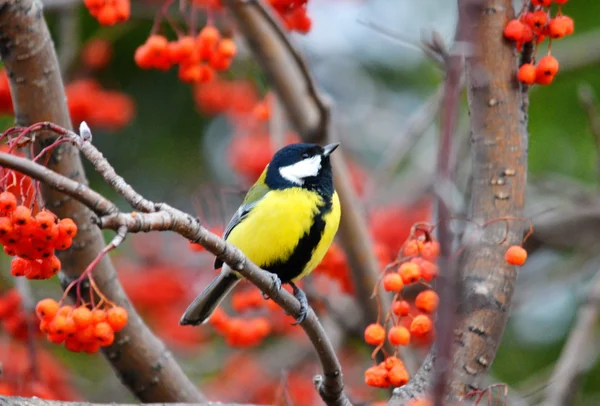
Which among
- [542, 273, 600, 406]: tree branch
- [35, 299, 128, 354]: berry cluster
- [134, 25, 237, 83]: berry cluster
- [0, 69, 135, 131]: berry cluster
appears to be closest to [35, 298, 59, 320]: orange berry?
[35, 299, 128, 354]: berry cluster

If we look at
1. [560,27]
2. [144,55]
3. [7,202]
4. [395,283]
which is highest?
[144,55]

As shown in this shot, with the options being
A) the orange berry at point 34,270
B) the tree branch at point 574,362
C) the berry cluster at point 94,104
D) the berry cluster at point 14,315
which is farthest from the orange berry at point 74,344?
the berry cluster at point 94,104

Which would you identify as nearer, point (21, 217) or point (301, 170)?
point (21, 217)

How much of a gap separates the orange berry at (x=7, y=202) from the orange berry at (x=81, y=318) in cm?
43

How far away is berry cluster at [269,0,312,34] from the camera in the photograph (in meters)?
2.97

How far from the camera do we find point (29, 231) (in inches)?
74.9

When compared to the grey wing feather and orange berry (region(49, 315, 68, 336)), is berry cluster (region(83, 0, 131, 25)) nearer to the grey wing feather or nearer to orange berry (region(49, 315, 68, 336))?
the grey wing feather

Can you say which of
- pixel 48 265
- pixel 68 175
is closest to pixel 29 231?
pixel 48 265

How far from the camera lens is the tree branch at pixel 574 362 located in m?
3.23

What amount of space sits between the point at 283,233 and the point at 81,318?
102cm

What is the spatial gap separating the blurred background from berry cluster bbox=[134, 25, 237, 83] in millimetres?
1491

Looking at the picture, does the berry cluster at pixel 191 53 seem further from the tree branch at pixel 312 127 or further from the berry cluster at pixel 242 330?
the berry cluster at pixel 242 330

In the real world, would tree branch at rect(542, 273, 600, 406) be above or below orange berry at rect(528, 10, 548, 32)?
below

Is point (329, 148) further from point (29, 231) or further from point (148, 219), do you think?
point (148, 219)
